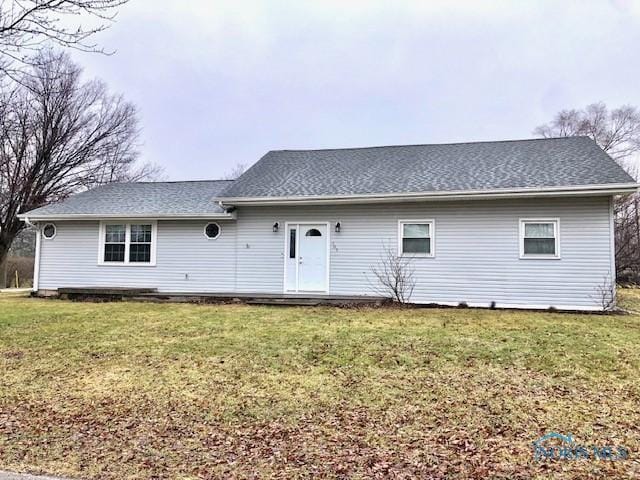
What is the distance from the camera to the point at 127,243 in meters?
12.6

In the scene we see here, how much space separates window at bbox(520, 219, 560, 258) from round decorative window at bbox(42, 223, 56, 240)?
12715 mm

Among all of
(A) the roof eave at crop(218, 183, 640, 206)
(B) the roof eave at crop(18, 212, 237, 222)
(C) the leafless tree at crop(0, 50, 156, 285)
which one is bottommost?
(B) the roof eave at crop(18, 212, 237, 222)

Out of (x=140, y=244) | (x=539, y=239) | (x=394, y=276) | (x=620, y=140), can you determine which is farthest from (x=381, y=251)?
(x=620, y=140)

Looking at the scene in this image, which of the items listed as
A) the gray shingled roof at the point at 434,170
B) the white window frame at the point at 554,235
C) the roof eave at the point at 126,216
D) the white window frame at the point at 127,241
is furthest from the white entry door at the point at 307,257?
the white window frame at the point at 554,235

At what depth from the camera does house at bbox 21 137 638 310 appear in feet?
32.8

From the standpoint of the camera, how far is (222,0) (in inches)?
324

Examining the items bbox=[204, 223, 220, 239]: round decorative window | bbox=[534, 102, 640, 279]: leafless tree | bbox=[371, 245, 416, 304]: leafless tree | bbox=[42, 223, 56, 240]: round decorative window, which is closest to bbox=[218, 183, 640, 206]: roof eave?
bbox=[204, 223, 220, 239]: round decorative window

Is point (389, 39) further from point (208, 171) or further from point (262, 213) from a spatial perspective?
point (208, 171)

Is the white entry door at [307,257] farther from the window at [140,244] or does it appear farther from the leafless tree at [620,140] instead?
the leafless tree at [620,140]

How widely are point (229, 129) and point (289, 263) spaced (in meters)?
19.8

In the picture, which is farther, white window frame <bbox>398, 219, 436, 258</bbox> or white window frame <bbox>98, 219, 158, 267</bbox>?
white window frame <bbox>98, 219, 158, 267</bbox>

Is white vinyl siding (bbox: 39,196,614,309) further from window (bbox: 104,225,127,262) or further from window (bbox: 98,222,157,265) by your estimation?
window (bbox: 104,225,127,262)

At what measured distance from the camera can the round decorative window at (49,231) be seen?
42.5 feet

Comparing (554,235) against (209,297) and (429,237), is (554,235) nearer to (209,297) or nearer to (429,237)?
(429,237)
